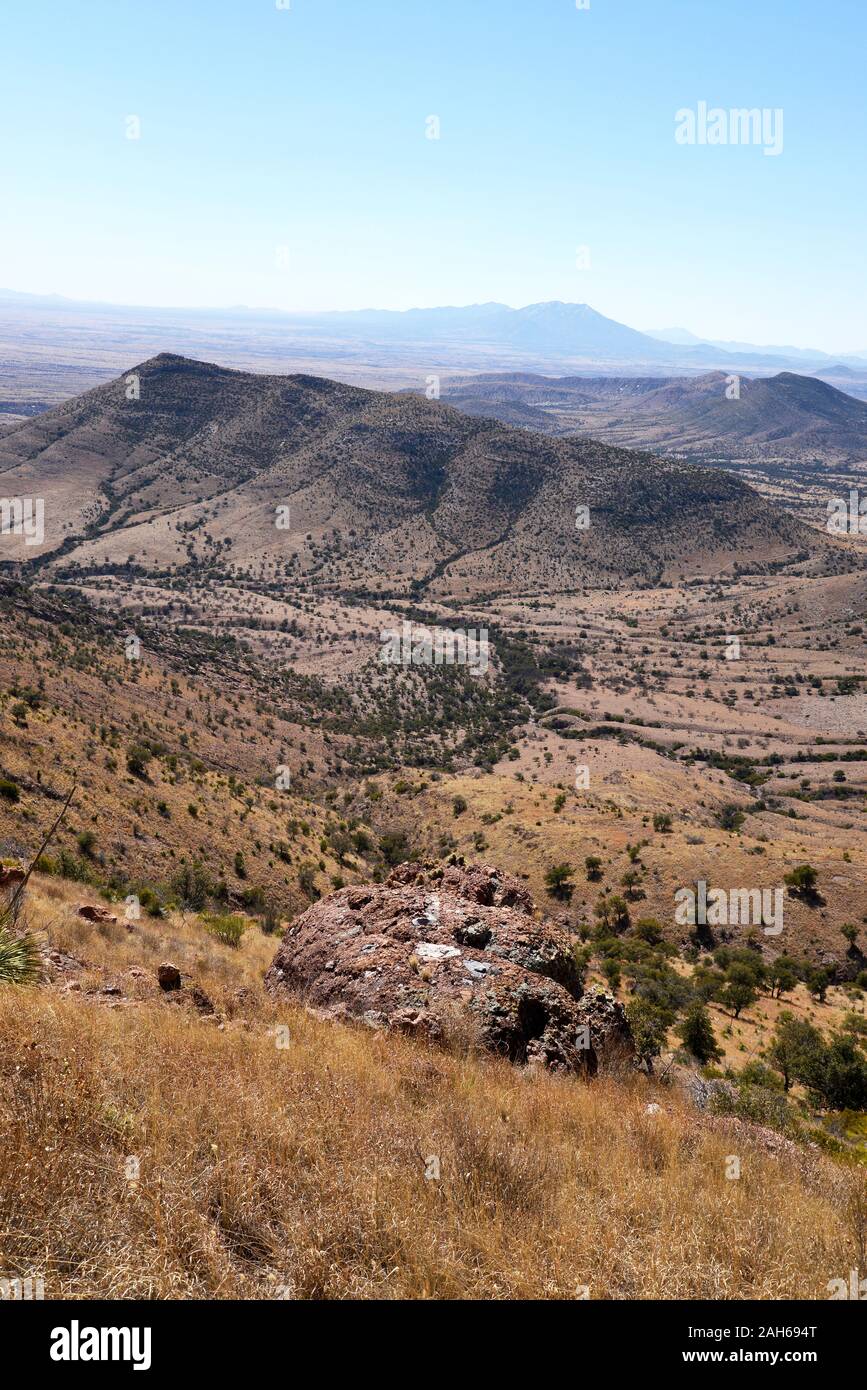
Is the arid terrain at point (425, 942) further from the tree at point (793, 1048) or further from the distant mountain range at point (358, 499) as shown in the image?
the distant mountain range at point (358, 499)

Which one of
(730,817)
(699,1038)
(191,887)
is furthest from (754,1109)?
→ (730,817)

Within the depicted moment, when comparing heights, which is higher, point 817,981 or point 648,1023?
point 648,1023

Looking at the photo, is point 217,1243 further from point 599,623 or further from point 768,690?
point 599,623

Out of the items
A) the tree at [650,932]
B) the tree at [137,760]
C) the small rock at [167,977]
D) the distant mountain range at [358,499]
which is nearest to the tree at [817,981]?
the tree at [650,932]

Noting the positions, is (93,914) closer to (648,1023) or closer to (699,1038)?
(648,1023)

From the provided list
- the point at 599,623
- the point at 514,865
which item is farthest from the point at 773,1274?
the point at 599,623

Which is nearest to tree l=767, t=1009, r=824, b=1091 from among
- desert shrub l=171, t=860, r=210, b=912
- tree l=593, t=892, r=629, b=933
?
tree l=593, t=892, r=629, b=933

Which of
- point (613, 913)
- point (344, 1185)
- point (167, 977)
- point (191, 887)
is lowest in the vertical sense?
point (613, 913)
